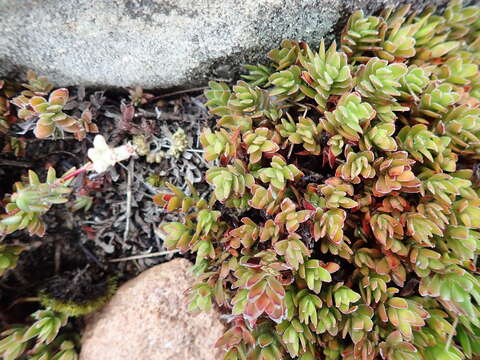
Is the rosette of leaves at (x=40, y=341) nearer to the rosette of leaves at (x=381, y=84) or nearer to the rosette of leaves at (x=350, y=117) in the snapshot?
the rosette of leaves at (x=350, y=117)

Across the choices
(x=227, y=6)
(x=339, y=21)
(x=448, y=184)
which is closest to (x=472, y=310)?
(x=448, y=184)

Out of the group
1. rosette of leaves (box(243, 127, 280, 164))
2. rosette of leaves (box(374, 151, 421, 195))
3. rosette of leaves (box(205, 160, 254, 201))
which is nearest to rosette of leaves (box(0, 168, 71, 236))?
rosette of leaves (box(205, 160, 254, 201))

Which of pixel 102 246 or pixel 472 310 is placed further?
pixel 102 246

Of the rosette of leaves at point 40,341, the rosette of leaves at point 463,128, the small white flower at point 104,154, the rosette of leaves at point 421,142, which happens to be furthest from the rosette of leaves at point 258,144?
the rosette of leaves at point 40,341

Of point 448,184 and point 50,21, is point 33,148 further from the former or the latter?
point 448,184

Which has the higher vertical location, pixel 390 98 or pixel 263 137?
pixel 390 98

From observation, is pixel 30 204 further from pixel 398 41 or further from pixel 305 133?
pixel 398 41
